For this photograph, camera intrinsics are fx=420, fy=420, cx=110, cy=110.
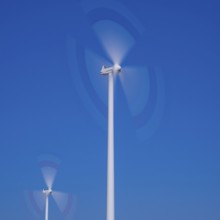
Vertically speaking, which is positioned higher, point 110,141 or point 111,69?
point 111,69

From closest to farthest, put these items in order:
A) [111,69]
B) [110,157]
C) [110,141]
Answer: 1. [110,157]
2. [110,141]
3. [111,69]

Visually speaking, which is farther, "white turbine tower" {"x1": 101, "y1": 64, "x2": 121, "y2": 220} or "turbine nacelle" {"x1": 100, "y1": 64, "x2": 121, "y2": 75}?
"turbine nacelle" {"x1": 100, "y1": 64, "x2": 121, "y2": 75}

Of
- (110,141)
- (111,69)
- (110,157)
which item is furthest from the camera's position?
(111,69)

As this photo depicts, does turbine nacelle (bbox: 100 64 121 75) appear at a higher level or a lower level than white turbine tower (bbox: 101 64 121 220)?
higher

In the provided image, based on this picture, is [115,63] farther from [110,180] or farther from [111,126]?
[110,180]

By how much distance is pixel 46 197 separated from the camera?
53750 mm

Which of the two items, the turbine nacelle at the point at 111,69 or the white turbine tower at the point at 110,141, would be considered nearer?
the white turbine tower at the point at 110,141

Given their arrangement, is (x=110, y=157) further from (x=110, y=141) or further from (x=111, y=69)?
(x=111, y=69)

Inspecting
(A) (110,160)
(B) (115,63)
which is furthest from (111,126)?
(B) (115,63)

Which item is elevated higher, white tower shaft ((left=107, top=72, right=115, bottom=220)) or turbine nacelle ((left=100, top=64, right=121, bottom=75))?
turbine nacelle ((left=100, top=64, right=121, bottom=75))

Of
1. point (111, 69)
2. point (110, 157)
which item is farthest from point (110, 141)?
Result: point (111, 69)

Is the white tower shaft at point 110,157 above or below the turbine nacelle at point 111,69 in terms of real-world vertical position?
below

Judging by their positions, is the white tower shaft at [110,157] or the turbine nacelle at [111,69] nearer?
the white tower shaft at [110,157]

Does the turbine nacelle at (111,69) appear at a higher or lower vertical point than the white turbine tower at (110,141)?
higher
